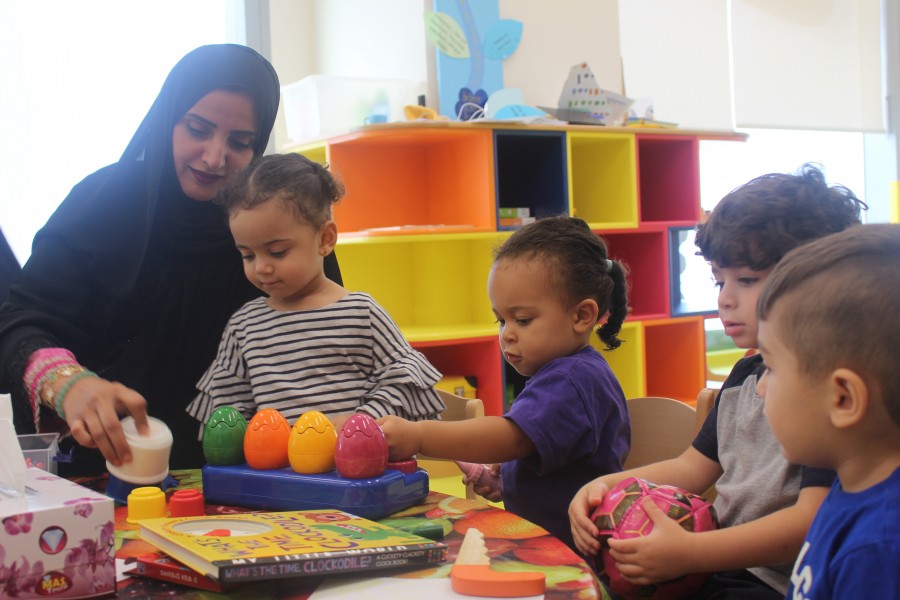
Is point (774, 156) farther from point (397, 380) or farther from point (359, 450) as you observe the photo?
point (359, 450)

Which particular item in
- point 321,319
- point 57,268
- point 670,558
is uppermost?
point 57,268

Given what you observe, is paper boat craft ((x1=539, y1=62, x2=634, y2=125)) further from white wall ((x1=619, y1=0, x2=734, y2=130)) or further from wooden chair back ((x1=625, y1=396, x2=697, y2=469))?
wooden chair back ((x1=625, y1=396, x2=697, y2=469))

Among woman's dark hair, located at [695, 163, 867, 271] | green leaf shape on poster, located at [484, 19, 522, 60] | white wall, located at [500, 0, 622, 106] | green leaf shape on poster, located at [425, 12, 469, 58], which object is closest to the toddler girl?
woman's dark hair, located at [695, 163, 867, 271]

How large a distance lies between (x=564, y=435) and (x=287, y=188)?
2.03 ft

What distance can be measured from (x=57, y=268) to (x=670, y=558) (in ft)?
3.98

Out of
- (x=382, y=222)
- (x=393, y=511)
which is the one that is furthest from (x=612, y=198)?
(x=393, y=511)

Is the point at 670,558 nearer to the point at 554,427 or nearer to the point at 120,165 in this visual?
the point at 554,427

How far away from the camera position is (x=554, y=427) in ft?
4.23

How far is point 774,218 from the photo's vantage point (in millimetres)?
1230

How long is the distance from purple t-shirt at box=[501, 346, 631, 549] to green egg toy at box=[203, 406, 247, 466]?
1.27ft

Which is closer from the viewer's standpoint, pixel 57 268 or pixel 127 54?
pixel 57 268

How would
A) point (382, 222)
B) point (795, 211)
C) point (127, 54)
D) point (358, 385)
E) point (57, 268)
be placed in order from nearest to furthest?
point (795, 211), point (358, 385), point (57, 268), point (127, 54), point (382, 222)

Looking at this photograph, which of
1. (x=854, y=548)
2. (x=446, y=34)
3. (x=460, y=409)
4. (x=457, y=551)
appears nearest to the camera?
(x=854, y=548)

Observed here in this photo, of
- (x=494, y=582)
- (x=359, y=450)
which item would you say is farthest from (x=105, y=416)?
(x=494, y=582)
